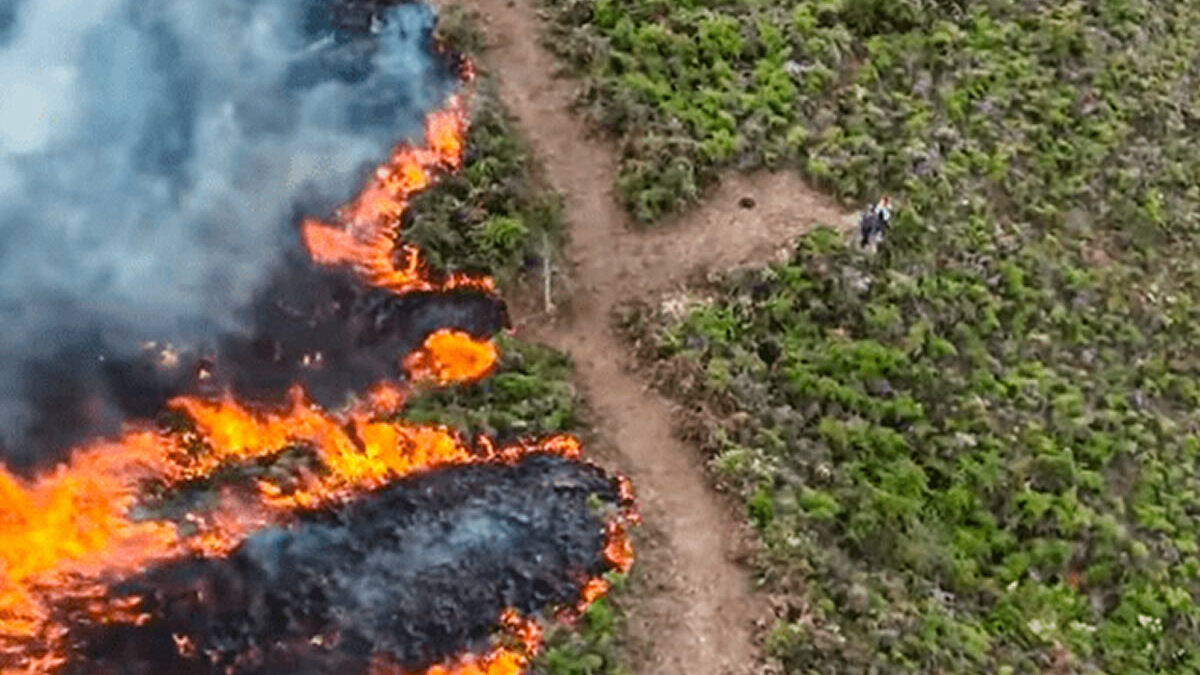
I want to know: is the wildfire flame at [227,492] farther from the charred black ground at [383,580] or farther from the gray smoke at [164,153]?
the gray smoke at [164,153]

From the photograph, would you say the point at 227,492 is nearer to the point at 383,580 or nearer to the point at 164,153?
the point at 383,580

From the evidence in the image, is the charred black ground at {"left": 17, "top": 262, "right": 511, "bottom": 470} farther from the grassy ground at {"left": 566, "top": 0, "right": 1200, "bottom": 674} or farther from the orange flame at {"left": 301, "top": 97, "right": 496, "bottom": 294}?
the grassy ground at {"left": 566, "top": 0, "right": 1200, "bottom": 674}

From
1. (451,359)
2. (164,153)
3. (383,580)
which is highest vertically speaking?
(164,153)

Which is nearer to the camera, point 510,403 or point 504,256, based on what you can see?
point 510,403

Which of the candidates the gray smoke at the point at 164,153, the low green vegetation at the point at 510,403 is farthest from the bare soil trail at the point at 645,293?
the gray smoke at the point at 164,153

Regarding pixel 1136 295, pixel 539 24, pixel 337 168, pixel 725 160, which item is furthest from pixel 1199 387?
pixel 337 168

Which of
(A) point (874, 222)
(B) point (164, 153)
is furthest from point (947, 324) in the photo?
(B) point (164, 153)
